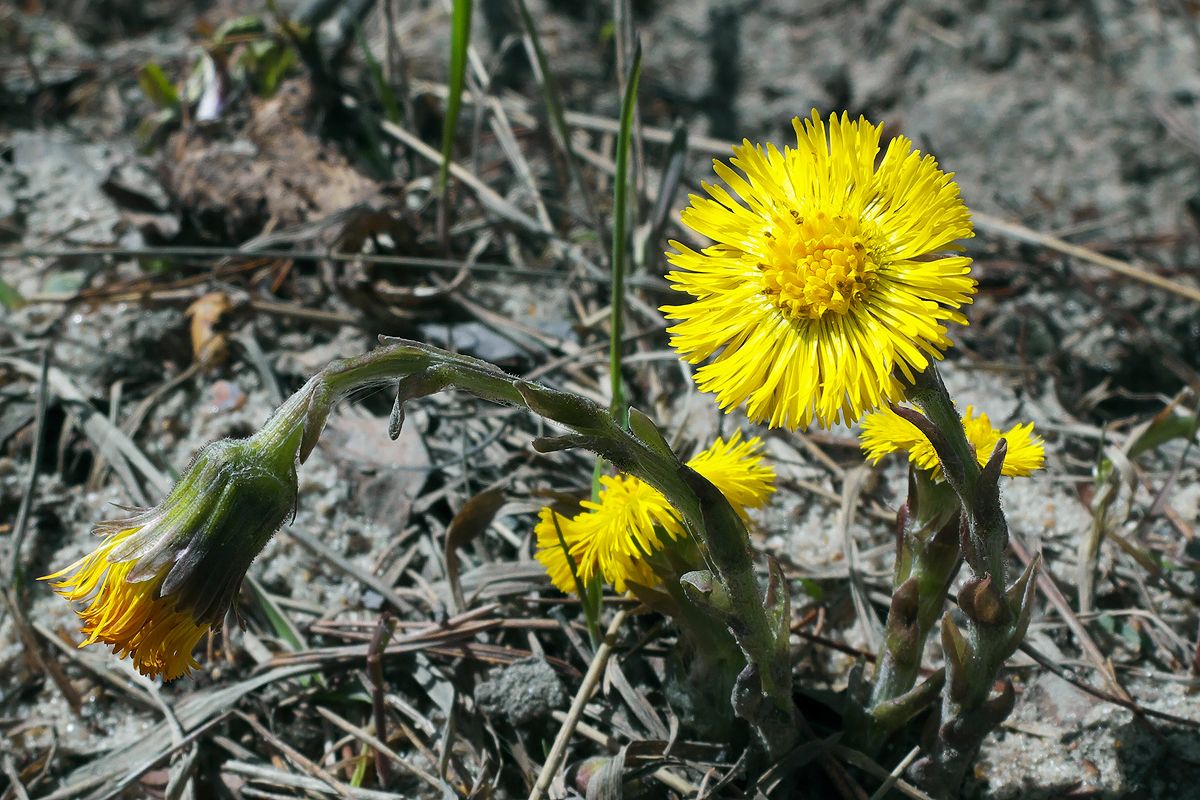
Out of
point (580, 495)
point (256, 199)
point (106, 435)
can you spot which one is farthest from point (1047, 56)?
point (106, 435)

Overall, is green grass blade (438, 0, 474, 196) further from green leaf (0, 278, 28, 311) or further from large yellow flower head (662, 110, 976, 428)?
green leaf (0, 278, 28, 311)

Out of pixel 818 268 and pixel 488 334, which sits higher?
pixel 818 268

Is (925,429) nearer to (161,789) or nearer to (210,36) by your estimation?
(161,789)

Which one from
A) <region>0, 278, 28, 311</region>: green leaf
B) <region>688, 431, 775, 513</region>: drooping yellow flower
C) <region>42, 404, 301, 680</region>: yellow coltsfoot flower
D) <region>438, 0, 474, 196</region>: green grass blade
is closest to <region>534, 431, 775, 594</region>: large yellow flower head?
<region>688, 431, 775, 513</region>: drooping yellow flower

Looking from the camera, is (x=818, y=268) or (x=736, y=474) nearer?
(x=818, y=268)

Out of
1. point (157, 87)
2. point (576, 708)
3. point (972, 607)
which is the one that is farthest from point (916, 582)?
point (157, 87)

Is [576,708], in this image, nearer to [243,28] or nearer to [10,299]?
[10,299]
